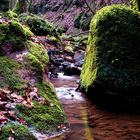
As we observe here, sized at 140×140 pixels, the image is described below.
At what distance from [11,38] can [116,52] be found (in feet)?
8.20

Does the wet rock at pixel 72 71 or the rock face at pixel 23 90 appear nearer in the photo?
the rock face at pixel 23 90

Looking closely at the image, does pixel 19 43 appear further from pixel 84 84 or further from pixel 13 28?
pixel 84 84

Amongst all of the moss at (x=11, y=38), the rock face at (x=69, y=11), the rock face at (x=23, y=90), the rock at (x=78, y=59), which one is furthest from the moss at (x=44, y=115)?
the rock face at (x=69, y=11)

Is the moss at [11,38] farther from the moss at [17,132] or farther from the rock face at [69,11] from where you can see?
the rock face at [69,11]

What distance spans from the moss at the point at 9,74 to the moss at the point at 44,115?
0.42 m

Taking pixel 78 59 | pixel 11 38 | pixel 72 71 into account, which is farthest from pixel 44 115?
pixel 78 59

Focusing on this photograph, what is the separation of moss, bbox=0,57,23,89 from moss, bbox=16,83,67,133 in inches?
16.4

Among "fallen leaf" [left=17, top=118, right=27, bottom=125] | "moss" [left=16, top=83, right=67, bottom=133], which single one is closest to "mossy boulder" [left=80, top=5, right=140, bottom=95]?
"moss" [left=16, top=83, right=67, bottom=133]

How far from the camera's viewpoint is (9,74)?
22.7ft

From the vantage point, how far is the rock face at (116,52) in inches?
336

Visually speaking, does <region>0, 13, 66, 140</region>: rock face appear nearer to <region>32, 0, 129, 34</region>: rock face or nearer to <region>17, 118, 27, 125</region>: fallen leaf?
<region>17, 118, 27, 125</region>: fallen leaf

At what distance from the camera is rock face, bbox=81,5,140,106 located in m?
8.54

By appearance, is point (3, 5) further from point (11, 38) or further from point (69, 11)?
point (69, 11)

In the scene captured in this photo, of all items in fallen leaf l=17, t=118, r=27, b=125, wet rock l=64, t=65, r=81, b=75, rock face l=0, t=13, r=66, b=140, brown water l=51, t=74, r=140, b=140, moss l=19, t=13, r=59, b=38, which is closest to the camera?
rock face l=0, t=13, r=66, b=140
